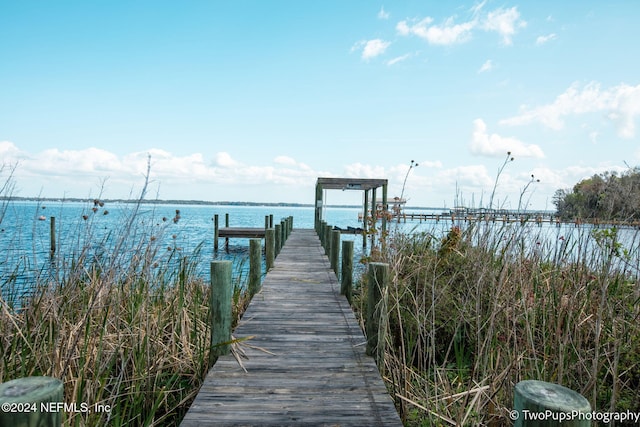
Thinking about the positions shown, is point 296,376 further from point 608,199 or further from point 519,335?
point 608,199

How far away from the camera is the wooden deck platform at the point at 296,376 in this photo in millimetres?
2504

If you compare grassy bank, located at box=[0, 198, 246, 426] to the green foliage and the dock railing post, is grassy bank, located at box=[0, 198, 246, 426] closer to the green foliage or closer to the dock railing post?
the dock railing post

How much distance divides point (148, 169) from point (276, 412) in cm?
218

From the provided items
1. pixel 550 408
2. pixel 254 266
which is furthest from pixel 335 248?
pixel 550 408

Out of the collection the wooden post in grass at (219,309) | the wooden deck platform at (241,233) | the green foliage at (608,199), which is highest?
the green foliage at (608,199)

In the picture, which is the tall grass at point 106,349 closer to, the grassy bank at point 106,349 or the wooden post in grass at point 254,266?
the grassy bank at point 106,349

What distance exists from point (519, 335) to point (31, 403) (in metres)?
4.27

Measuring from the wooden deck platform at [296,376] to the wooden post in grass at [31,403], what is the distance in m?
1.09

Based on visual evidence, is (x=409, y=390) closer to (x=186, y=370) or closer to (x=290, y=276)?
(x=186, y=370)

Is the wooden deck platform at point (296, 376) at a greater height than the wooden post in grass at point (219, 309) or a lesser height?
lesser

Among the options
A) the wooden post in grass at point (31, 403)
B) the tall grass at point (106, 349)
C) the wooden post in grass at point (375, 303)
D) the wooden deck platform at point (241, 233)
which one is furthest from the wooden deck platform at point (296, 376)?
the wooden deck platform at point (241, 233)

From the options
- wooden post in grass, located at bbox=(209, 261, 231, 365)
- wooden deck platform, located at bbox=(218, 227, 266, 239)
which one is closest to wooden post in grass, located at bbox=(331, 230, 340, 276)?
wooden post in grass, located at bbox=(209, 261, 231, 365)

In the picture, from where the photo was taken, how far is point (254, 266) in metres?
5.58

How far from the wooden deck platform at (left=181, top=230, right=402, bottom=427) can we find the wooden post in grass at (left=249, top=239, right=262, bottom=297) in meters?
0.36
